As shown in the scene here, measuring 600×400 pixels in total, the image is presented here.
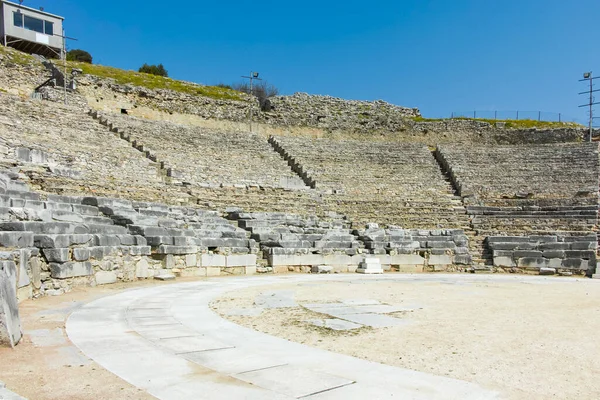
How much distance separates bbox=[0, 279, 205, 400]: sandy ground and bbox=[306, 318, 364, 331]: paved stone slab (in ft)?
9.37

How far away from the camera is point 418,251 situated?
17297 mm

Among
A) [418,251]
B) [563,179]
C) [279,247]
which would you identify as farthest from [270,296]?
[563,179]

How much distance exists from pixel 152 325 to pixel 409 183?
20.3 m

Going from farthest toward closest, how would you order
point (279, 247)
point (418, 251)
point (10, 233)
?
1. point (418, 251)
2. point (279, 247)
3. point (10, 233)

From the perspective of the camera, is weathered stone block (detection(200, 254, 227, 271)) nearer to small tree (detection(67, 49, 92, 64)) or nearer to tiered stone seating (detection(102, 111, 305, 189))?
tiered stone seating (detection(102, 111, 305, 189))

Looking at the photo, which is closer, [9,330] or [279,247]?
[9,330]

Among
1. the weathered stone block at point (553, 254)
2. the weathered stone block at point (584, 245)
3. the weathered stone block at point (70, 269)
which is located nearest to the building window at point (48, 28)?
the weathered stone block at point (70, 269)

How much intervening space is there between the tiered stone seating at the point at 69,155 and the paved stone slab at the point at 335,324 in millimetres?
9950

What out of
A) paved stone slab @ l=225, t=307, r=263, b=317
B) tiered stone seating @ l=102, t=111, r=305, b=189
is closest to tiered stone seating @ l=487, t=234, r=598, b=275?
tiered stone seating @ l=102, t=111, r=305, b=189

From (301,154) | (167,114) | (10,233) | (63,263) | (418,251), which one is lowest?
(418,251)

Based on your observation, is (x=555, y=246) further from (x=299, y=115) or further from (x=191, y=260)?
(x=299, y=115)

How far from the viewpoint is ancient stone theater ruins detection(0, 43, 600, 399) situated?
424 centimetres

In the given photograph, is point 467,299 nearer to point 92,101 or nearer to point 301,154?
point 301,154

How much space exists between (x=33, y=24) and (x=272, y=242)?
2695 cm
